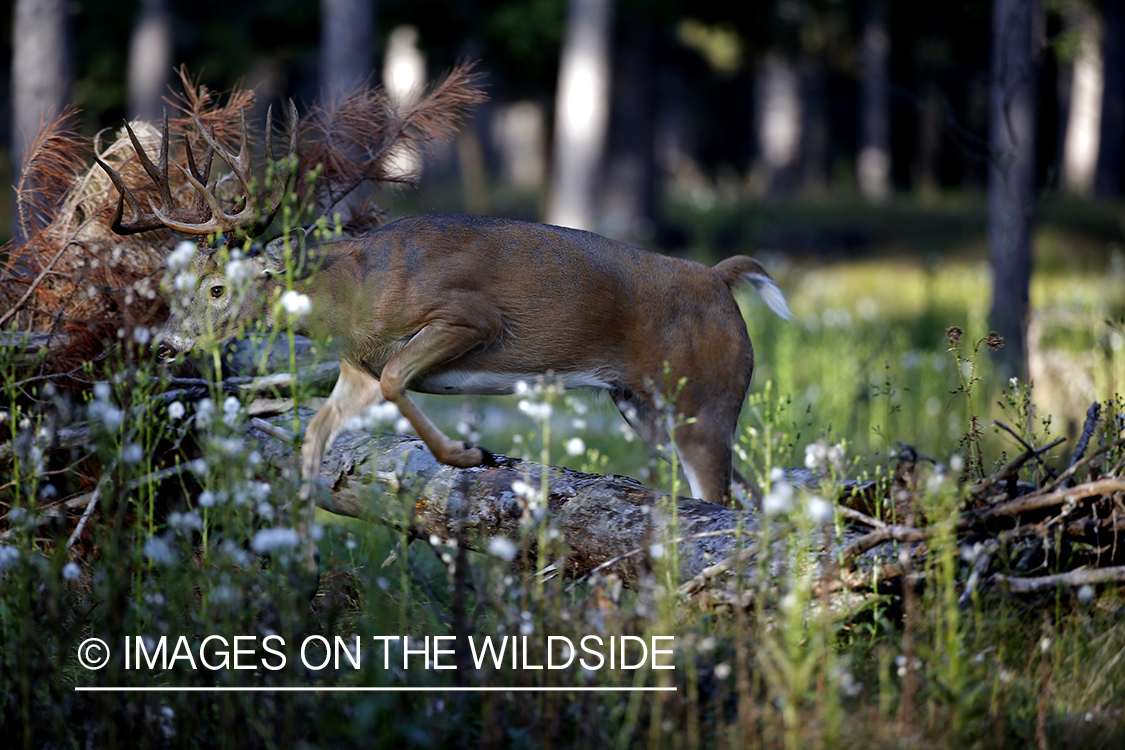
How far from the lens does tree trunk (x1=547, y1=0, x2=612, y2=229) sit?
1462 cm

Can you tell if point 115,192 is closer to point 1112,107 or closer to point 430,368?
point 430,368

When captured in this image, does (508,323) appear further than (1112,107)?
No

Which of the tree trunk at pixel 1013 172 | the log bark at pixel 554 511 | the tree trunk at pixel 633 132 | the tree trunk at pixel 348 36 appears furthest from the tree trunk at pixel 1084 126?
the log bark at pixel 554 511

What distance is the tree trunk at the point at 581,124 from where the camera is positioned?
14617 millimetres

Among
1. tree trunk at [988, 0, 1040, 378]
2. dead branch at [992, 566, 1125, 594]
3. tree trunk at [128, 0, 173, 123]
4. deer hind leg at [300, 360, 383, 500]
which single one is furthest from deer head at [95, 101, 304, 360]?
tree trunk at [128, 0, 173, 123]

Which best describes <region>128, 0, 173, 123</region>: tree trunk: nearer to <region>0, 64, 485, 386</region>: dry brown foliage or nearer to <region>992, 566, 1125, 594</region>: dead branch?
<region>0, 64, 485, 386</region>: dry brown foliage

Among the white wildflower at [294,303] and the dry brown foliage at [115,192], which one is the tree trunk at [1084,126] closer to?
the dry brown foliage at [115,192]

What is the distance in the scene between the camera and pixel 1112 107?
23703 mm

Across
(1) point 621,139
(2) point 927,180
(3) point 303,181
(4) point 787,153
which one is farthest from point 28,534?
(2) point 927,180

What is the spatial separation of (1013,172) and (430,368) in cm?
559

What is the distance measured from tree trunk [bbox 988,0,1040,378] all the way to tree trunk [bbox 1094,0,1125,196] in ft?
54.5

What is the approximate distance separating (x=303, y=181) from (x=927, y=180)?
26.4 meters

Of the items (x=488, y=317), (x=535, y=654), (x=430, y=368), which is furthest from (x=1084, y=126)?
(x=535, y=654)

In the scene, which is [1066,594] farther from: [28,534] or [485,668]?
[28,534]
